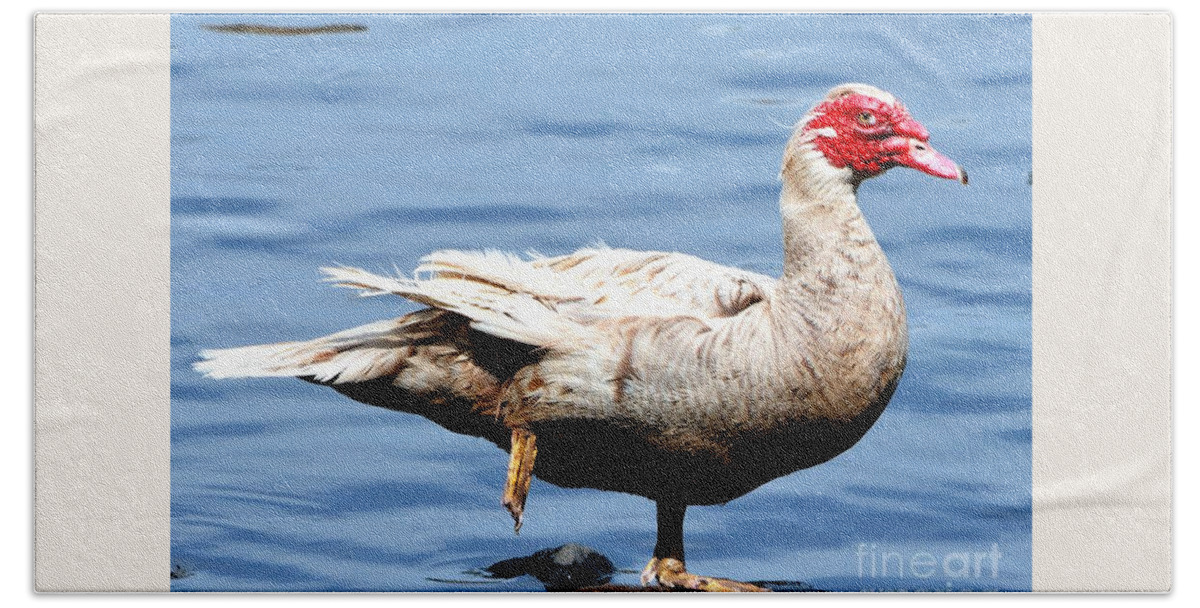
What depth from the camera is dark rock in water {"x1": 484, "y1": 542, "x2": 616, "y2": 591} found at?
236 cm

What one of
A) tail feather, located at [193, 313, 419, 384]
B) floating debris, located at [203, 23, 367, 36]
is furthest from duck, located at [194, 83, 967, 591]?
floating debris, located at [203, 23, 367, 36]

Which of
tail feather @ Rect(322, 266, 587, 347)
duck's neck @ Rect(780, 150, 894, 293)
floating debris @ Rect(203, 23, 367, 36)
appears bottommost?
tail feather @ Rect(322, 266, 587, 347)

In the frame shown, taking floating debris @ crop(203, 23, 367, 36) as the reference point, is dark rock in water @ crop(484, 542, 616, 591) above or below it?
below

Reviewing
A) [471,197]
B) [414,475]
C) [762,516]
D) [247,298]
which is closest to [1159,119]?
[762,516]

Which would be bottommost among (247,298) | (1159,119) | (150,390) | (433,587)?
(433,587)

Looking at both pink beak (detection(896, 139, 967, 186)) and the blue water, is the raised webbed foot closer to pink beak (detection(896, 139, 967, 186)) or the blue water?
the blue water

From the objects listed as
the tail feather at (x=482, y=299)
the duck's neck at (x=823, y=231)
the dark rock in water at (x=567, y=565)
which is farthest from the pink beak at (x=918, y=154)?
the dark rock in water at (x=567, y=565)

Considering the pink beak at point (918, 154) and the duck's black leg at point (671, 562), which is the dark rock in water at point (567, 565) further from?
the pink beak at point (918, 154)

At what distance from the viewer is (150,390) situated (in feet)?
7.82

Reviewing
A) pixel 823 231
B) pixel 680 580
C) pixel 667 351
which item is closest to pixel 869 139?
pixel 823 231

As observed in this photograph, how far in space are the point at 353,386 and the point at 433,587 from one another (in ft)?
1.41

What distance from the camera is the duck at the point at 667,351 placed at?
2.28 metres

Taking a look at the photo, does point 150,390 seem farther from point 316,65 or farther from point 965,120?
point 965,120

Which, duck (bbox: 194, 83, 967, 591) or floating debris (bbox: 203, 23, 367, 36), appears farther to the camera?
floating debris (bbox: 203, 23, 367, 36)
